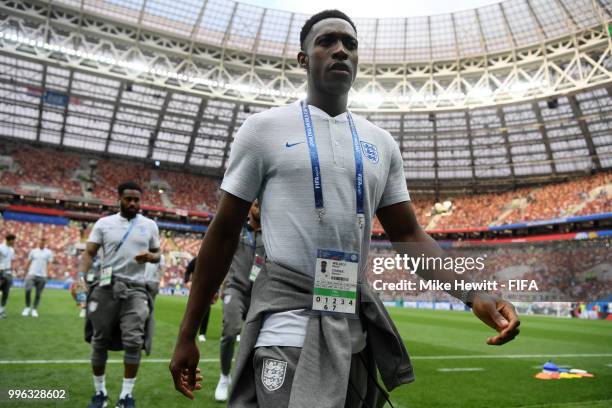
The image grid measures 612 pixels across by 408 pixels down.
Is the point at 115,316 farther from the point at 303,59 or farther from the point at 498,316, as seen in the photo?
the point at 498,316

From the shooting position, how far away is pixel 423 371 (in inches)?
308

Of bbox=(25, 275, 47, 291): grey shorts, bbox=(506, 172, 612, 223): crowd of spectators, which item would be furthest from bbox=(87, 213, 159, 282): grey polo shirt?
bbox=(506, 172, 612, 223): crowd of spectators

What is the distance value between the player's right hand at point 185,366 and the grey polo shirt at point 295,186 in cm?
29

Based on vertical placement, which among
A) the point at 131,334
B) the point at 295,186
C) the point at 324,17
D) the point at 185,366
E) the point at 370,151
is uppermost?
the point at 324,17

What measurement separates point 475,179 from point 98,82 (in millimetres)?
31894

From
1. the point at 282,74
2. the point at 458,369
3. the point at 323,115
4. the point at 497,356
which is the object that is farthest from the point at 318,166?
the point at 282,74

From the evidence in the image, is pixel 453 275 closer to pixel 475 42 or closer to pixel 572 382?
pixel 572 382

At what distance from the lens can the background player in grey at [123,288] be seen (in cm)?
509

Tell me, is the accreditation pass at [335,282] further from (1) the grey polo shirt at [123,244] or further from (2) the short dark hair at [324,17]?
(1) the grey polo shirt at [123,244]

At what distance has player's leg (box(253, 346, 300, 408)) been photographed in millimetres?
1582

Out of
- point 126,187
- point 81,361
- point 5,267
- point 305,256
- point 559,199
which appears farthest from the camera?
point 559,199

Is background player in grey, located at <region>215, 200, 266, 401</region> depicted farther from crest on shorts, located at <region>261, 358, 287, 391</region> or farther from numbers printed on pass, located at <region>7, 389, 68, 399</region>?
crest on shorts, located at <region>261, 358, 287, 391</region>

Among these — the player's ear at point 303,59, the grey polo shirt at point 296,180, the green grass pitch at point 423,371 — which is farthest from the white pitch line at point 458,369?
the player's ear at point 303,59

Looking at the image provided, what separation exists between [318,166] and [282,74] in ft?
105
